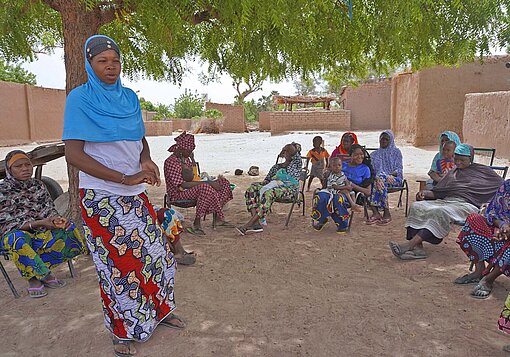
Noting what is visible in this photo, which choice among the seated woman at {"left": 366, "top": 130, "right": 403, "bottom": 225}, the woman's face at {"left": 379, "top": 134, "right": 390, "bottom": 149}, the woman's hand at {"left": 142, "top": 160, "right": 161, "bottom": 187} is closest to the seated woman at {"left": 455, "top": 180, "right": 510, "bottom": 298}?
the seated woman at {"left": 366, "top": 130, "right": 403, "bottom": 225}

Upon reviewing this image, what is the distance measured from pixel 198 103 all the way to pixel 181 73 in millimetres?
37958

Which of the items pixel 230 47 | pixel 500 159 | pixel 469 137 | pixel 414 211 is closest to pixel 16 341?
pixel 414 211

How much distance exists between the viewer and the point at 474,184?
4492 millimetres

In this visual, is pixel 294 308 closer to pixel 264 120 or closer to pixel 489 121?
pixel 489 121

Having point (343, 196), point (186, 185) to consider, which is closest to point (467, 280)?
point (343, 196)

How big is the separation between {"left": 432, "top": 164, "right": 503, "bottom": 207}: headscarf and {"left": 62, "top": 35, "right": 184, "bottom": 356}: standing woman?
131 inches

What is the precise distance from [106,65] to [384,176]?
4.49 metres

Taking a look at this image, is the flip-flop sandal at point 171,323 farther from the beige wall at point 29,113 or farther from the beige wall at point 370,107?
the beige wall at point 370,107

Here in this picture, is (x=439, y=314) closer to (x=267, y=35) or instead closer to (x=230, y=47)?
(x=267, y=35)

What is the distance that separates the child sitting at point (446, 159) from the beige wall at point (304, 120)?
1656cm


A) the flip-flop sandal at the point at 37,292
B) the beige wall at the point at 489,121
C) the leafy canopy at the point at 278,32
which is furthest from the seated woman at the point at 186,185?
the beige wall at the point at 489,121

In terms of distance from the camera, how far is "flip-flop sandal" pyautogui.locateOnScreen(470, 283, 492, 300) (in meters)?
3.46

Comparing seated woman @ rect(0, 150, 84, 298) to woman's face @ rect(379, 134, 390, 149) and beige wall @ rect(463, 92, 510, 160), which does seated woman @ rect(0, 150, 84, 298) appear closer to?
woman's face @ rect(379, 134, 390, 149)

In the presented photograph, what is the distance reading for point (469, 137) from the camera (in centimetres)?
1210
